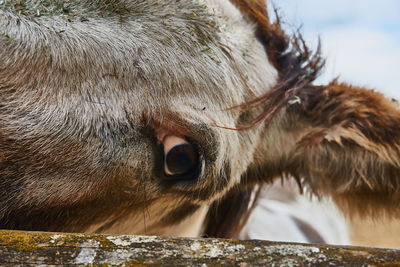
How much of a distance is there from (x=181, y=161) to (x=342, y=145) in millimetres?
923

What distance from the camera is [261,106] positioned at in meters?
2.03

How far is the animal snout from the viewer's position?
1.58 m

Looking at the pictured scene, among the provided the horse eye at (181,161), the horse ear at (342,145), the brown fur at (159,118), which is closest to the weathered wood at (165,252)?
the brown fur at (159,118)

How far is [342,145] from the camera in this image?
2.12 metres

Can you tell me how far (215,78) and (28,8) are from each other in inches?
28.2

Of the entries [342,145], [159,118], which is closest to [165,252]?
[159,118]

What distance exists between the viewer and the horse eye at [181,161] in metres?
1.58

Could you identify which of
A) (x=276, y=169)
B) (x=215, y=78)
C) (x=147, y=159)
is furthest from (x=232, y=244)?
(x=276, y=169)

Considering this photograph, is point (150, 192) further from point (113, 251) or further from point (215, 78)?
point (113, 251)

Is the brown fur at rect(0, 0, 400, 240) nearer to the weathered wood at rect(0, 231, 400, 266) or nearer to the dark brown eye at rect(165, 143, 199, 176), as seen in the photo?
the dark brown eye at rect(165, 143, 199, 176)

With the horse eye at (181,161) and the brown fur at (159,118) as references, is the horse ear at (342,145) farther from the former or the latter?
the horse eye at (181,161)

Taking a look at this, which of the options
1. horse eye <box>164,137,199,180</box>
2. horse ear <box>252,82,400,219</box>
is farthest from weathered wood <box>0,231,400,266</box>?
horse ear <box>252,82,400,219</box>

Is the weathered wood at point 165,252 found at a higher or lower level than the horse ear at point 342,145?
lower

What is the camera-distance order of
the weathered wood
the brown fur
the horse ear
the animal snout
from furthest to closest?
the horse ear < the animal snout < the brown fur < the weathered wood
